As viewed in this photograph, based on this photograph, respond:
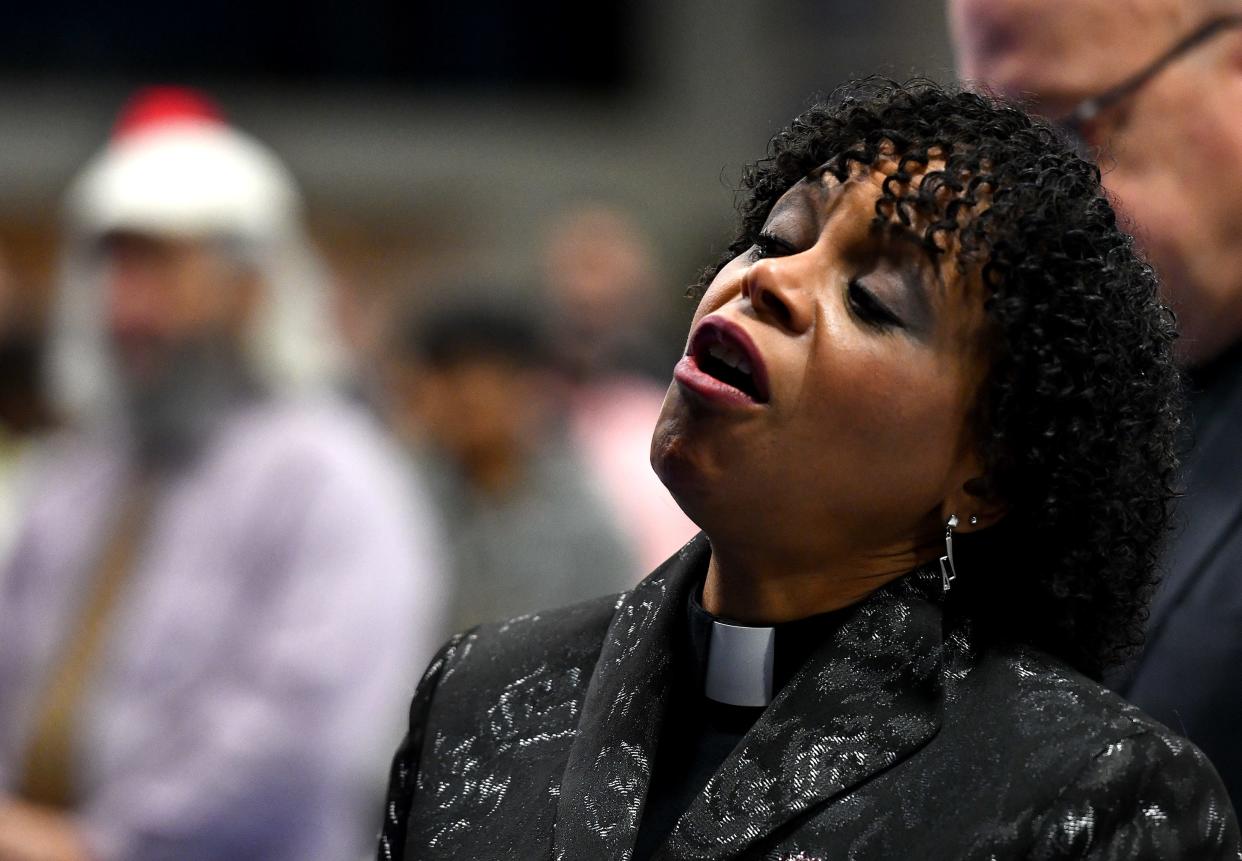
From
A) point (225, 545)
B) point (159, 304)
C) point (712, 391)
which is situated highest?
point (712, 391)

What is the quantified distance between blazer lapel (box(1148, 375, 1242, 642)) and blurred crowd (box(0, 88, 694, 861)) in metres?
1.71

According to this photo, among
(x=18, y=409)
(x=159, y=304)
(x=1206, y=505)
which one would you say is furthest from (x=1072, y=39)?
(x=18, y=409)

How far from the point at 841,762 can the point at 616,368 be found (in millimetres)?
3925

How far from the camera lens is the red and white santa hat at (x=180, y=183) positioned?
3.67 m

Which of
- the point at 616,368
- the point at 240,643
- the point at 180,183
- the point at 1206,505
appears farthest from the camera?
the point at 616,368


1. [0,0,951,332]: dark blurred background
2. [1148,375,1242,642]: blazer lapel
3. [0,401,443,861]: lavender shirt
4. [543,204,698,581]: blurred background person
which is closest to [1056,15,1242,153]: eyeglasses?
[1148,375,1242,642]: blazer lapel

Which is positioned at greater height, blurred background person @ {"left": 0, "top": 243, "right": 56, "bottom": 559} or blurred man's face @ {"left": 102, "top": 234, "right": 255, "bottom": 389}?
blurred man's face @ {"left": 102, "top": 234, "right": 255, "bottom": 389}

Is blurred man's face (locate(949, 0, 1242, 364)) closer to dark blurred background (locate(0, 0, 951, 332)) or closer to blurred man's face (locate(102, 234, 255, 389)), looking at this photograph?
blurred man's face (locate(102, 234, 255, 389))

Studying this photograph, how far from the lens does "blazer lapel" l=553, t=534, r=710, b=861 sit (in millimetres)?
1474

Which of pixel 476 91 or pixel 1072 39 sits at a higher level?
pixel 1072 39

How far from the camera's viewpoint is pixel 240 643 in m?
3.22

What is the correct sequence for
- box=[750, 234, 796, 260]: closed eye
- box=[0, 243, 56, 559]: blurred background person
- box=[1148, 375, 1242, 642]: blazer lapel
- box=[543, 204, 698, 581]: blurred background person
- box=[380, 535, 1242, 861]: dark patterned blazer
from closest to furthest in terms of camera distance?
box=[380, 535, 1242, 861]: dark patterned blazer, box=[750, 234, 796, 260]: closed eye, box=[1148, 375, 1242, 642]: blazer lapel, box=[543, 204, 698, 581]: blurred background person, box=[0, 243, 56, 559]: blurred background person

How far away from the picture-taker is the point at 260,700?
3.19 m

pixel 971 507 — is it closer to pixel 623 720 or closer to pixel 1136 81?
pixel 623 720
